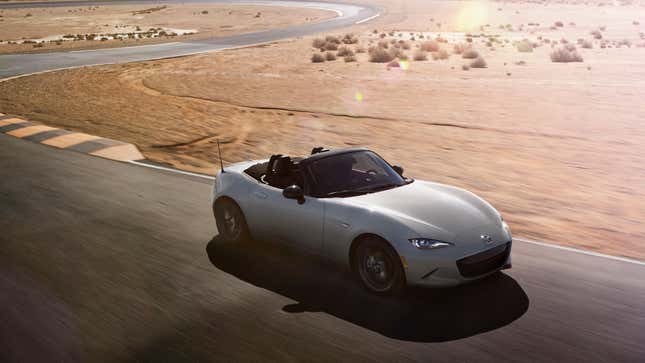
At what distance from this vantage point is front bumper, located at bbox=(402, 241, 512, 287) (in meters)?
6.49

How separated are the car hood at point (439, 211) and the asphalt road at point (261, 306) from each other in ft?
2.29

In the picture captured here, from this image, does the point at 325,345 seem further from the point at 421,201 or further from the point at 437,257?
the point at 421,201

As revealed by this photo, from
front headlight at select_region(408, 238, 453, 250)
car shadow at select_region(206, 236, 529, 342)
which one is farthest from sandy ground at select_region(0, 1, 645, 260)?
front headlight at select_region(408, 238, 453, 250)

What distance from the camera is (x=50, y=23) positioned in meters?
76.1

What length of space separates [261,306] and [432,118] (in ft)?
44.7

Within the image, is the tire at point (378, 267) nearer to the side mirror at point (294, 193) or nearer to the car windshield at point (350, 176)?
the car windshield at point (350, 176)

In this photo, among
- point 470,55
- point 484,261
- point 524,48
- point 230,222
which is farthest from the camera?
point 524,48

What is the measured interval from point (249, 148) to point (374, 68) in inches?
716

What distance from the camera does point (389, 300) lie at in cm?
686

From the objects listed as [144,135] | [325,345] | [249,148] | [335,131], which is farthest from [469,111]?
[325,345]

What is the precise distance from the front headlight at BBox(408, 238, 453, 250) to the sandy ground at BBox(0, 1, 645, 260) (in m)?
3.32

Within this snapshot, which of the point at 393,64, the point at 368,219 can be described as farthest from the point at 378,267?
the point at 393,64

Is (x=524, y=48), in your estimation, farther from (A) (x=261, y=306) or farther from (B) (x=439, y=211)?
(A) (x=261, y=306)

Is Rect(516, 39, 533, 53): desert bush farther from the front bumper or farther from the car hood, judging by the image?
the front bumper
